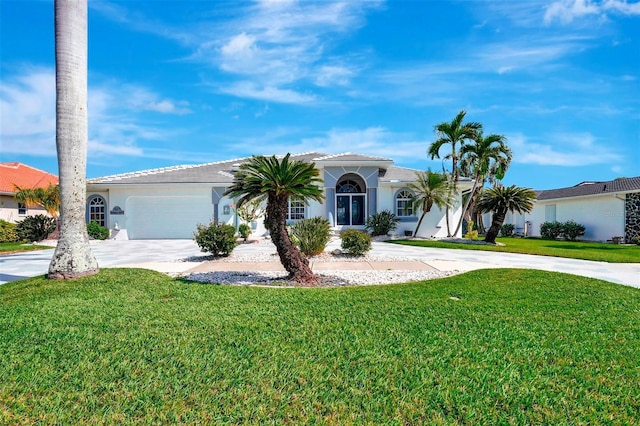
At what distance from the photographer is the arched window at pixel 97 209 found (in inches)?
914

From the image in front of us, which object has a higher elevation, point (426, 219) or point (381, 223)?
point (426, 219)

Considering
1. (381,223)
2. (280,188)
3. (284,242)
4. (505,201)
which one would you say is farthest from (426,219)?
(280,188)

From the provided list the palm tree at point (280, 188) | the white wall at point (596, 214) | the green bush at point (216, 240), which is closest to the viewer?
the palm tree at point (280, 188)

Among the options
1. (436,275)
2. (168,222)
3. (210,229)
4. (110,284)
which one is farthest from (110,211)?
(436,275)

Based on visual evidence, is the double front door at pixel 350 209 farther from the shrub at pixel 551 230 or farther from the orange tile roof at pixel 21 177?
the orange tile roof at pixel 21 177

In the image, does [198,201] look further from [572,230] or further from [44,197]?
[572,230]

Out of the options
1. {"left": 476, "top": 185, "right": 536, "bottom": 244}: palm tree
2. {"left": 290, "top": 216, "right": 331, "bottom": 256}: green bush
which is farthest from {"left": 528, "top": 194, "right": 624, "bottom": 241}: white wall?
{"left": 290, "top": 216, "right": 331, "bottom": 256}: green bush

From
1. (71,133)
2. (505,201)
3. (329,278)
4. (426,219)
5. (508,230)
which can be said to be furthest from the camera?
(508,230)

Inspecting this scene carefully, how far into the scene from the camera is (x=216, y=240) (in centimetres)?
A: 1323

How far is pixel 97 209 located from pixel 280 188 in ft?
65.9

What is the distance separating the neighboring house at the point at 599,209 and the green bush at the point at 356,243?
19463mm

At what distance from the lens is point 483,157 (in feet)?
76.9

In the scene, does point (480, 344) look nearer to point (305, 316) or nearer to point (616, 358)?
point (616, 358)

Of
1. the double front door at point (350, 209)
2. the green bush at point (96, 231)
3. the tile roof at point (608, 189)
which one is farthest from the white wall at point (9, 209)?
the tile roof at point (608, 189)
